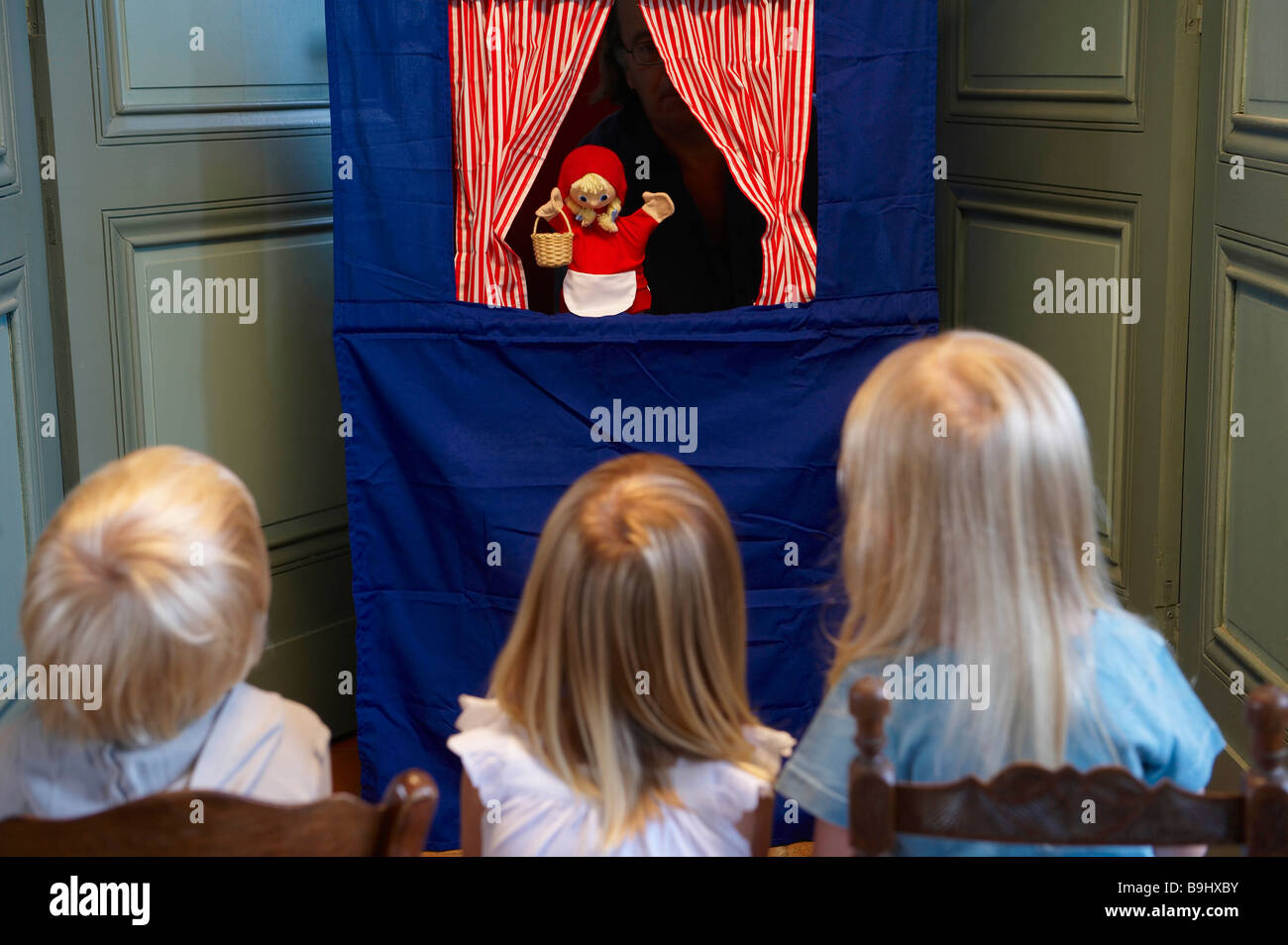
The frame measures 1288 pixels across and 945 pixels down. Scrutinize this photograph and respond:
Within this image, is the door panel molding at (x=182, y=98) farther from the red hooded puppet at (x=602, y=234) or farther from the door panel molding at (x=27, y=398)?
the red hooded puppet at (x=602, y=234)

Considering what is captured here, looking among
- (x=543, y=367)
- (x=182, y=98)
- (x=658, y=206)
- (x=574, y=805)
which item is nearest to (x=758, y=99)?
(x=658, y=206)

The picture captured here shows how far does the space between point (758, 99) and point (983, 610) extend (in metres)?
1.50

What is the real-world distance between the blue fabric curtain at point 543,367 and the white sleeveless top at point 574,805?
4.03ft

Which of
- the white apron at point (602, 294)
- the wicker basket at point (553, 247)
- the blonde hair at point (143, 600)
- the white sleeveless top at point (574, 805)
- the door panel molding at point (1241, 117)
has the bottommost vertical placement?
the white sleeveless top at point (574, 805)

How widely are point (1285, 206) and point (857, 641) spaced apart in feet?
3.84

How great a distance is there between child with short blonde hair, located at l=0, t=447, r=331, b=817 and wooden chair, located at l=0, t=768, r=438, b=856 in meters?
0.14

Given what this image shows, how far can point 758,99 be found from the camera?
247 centimetres

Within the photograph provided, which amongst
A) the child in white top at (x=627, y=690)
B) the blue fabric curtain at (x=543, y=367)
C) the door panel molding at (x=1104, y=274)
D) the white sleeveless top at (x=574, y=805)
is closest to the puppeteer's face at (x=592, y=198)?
the blue fabric curtain at (x=543, y=367)

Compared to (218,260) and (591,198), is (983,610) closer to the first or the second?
(591,198)

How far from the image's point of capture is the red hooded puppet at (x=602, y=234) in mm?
2578

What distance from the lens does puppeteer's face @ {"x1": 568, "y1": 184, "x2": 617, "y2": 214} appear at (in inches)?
101

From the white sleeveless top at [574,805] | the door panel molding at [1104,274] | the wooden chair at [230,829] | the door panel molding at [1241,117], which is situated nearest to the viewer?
the wooden chair at [230,829]

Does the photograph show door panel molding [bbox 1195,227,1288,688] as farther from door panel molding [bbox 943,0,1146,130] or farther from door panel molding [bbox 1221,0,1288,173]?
door panel molding [bbox 943,0,1146,130]
